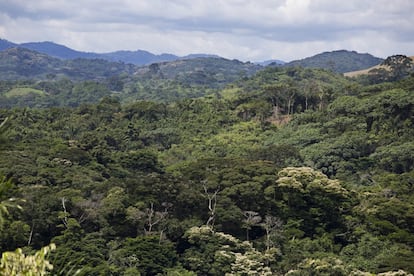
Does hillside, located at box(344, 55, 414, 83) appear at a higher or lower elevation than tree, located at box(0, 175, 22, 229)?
higher

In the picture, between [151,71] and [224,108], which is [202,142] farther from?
[151,71]

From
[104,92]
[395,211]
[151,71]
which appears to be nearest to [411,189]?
[395,211]

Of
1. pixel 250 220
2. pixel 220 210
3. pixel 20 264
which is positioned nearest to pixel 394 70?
pixel 250 220

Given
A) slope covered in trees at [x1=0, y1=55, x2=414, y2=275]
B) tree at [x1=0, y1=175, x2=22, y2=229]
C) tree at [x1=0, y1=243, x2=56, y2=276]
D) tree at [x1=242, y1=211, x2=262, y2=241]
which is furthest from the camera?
tree at [x1=242, y1=211, x2=262, y2=241]

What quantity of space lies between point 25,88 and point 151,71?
64.8 m

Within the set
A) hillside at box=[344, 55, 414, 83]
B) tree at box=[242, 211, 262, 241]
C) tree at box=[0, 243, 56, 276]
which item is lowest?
tree at box=[242, 211, 262, 241]

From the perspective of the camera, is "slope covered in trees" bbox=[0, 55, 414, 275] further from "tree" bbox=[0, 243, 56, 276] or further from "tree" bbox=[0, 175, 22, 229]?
"tree" bbox=[0, 175, 22, 229]

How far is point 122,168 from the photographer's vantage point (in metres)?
36.4

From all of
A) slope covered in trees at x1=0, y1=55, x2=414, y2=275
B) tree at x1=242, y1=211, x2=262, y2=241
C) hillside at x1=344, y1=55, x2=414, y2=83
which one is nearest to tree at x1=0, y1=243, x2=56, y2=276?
slope covered in trees at x1=0, y1=55, x2=414, y2=275

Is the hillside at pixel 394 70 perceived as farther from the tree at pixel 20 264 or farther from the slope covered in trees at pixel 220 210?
the tree at pixel 20 264

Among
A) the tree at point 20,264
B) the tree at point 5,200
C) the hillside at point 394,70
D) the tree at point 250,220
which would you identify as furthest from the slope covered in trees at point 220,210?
the hillside at point 394,70

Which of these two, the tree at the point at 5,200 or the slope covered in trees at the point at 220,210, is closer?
the tree at the point at 5,200

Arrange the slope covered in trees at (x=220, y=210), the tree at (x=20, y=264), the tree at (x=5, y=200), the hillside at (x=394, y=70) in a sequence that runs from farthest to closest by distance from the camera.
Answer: the hillside at (x=394, y=70) → the slope covered in trees at (x=220, y=210) → the tree at (x=20, y=264) → the tree at (x=5, y=200)

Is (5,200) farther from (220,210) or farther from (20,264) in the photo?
(220,210)
